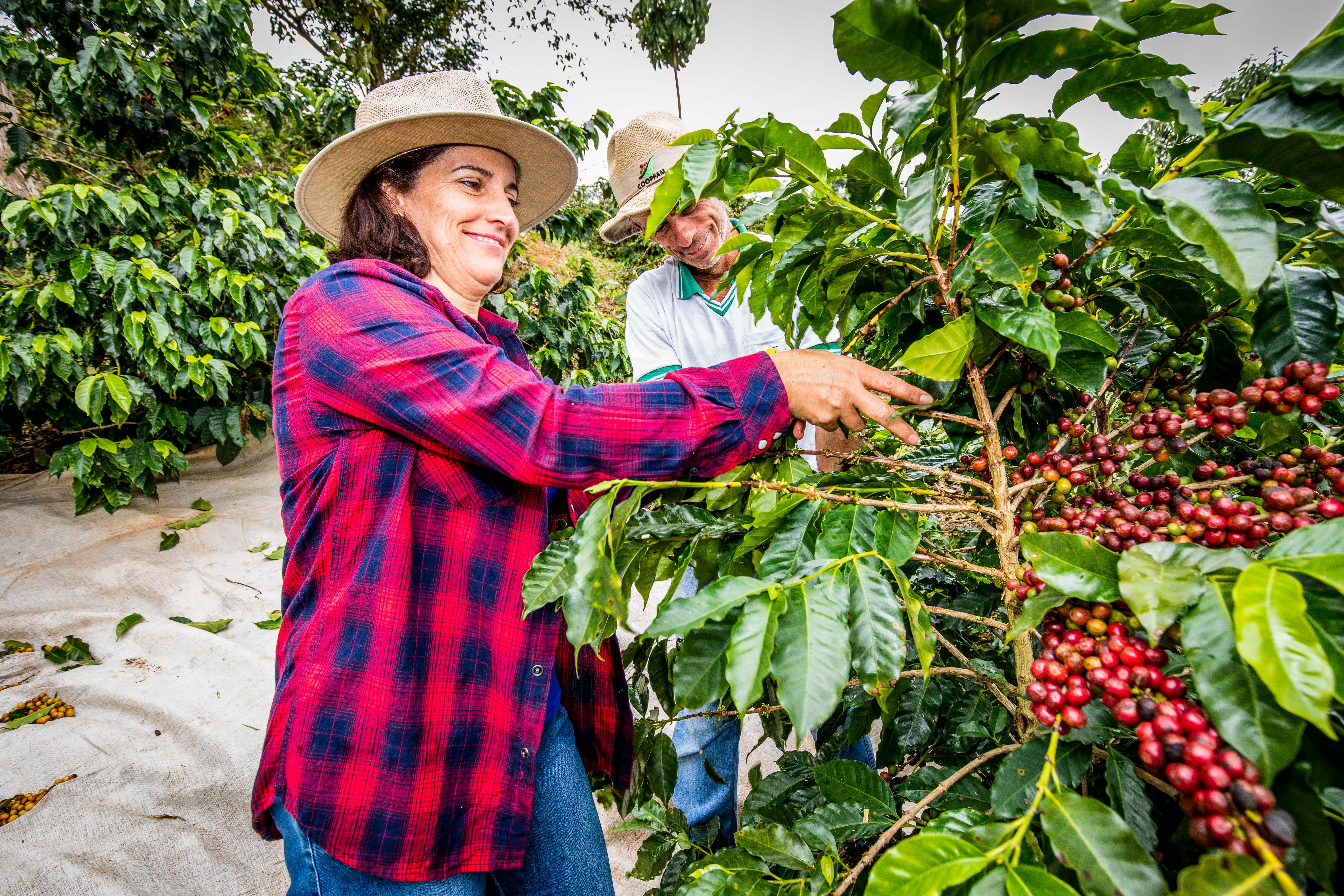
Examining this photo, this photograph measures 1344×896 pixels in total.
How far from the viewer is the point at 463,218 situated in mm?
1222

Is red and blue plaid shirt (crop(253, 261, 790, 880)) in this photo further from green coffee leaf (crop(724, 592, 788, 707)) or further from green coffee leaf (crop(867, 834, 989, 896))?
green coffee leaf (crop(867, 834, 989, 896))

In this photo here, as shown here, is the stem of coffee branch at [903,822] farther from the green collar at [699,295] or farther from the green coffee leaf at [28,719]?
the green coffee leaf at [28,719]

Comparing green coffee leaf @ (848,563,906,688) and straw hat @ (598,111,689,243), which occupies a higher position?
straw hat @ (598,111,689,243)

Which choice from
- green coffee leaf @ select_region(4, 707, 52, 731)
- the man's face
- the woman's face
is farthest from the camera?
green coffee leaf @ select_region(4, 707, 52, 731)

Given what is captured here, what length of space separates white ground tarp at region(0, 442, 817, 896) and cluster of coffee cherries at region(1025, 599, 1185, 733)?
5.92ft

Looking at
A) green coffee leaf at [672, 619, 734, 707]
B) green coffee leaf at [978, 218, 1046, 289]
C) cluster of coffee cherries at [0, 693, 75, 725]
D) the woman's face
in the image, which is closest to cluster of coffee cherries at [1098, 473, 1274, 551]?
green coffee leaf at [978, 218, 1046, 289]

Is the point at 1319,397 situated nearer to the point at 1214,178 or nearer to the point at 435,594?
the point at 1214,178

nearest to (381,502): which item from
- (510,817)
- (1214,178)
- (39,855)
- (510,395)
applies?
(510,395)

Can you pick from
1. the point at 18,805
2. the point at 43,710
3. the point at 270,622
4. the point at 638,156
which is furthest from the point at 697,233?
the point at 43,710

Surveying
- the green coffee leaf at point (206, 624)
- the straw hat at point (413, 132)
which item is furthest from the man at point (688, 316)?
the green coffee leaf at point (206, 624)

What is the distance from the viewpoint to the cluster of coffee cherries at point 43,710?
2.04m

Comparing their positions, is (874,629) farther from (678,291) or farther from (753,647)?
(678,291)

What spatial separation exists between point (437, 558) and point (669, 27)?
41.3 feet

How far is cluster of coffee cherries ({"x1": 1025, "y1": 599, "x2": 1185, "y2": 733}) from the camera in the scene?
0.44 metres
